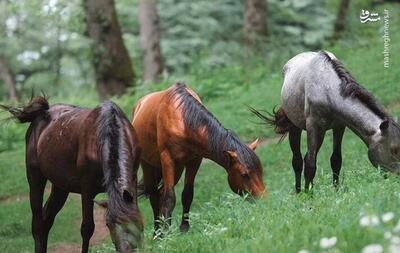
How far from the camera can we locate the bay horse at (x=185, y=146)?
313 inches

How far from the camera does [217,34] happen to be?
3092 cm

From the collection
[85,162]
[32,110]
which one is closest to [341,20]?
[32,110]

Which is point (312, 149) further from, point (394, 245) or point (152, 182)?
point (394, 245)

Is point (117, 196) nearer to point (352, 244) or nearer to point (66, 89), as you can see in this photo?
point (352, 244)

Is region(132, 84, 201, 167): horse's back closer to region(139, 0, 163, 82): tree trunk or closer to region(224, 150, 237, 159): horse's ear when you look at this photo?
region(224, 150, 237, 159): horse's ear

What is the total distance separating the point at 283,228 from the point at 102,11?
53.6 feet

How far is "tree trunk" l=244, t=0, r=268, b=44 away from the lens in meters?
24.3

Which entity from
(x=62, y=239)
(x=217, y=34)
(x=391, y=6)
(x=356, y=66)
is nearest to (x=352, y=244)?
(x=62, y=239)

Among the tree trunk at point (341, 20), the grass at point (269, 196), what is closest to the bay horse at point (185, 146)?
the grass at point (269, 196)

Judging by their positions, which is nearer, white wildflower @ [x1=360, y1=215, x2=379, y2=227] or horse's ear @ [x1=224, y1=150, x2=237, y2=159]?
white wildflower @ [x1=360, y1=215, x2=379, y2=227]

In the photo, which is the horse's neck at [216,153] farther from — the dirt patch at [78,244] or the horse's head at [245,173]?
the dirt patch at [78,244]

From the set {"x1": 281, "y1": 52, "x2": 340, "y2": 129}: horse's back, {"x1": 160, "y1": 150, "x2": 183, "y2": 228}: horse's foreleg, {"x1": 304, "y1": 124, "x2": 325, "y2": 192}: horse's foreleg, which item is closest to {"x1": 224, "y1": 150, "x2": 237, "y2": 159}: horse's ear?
{"x1": 160, "y1": 150, "x2": 183, "y2": 228}: horse's foreleg

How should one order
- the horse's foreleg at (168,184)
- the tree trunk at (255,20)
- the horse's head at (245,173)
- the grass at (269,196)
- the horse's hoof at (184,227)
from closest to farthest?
the grass at (269,196) < the horse's head at (245,173) < the horse's hoof at (184,227) < the horse's foreleg at (168,184) < the tree trunk at (255,20)

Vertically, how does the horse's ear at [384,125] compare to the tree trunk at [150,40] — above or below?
above
